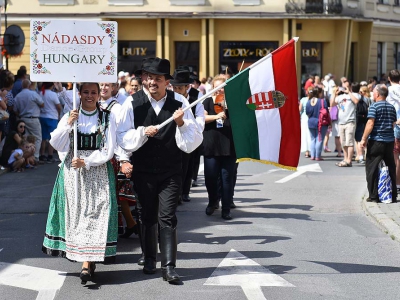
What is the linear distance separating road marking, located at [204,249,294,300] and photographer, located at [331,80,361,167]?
34.0 feet

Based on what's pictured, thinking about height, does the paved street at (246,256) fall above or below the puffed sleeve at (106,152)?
below

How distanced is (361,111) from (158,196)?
37.3 feet

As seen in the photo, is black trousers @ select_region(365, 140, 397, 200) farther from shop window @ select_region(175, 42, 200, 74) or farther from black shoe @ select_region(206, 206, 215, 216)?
shop window @ select_region(175, 42, 200, 74)

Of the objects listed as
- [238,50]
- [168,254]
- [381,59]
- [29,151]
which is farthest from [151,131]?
[381,59]

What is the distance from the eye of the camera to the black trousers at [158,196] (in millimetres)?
7938

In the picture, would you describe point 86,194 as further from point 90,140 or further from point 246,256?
point 246,256

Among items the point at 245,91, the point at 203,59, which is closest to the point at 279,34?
the point at 203,59

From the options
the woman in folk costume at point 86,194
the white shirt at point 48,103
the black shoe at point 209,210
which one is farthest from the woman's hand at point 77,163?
the white shirt at point 48,103

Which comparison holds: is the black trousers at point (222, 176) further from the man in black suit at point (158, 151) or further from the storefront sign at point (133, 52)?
the storefront sign at point (133, 52)

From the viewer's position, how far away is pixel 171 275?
25.4ft

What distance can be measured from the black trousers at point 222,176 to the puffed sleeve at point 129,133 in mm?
3596

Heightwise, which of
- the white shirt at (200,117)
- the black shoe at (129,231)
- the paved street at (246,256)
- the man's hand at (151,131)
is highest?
the white shirt at (200,117)

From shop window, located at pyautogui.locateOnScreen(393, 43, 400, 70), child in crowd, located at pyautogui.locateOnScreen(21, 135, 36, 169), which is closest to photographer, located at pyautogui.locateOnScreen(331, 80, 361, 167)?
child in crowd, located at pyautogui.locateOnScreen(21, 135, 36, 169)

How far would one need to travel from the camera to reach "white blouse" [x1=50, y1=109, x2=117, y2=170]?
779 centimetres
